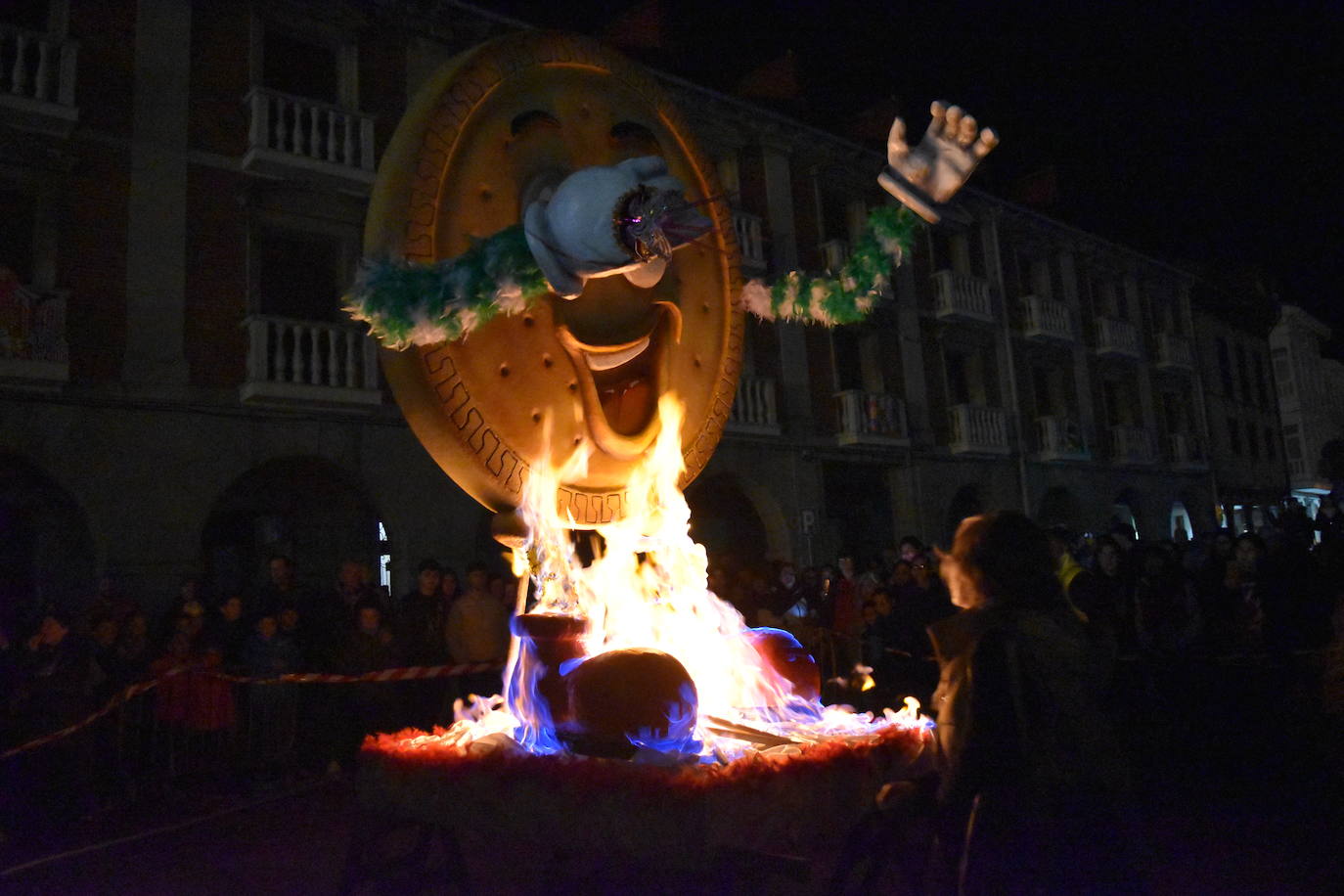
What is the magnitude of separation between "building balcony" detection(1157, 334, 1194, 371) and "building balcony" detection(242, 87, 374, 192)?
20.0 metres

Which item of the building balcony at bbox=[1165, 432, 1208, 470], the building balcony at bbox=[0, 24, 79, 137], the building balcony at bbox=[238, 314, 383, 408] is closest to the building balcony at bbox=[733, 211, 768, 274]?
the building balcony at bbox=[238, 314, 383, 408]

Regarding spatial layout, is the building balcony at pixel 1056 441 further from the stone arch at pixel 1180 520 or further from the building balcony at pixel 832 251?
the building balcony at pixel 832 251

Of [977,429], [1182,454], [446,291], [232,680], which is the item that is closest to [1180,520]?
[1182,454]

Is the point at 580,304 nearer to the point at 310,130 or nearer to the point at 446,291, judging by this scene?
the point at 446,291

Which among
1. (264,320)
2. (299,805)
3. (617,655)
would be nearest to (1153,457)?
(264,320)

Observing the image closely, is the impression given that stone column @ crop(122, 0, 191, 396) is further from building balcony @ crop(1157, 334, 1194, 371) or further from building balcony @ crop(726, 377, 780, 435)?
building balcony @ crop(1157, 334, 1194, 371)

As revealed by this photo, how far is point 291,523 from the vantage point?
11688mm

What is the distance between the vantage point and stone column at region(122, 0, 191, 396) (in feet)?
33.7

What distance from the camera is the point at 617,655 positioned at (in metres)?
2.82

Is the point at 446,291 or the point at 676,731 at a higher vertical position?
the point at 446,291

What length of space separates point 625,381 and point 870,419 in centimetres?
1345

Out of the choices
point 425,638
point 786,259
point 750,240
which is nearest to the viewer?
point 425,638

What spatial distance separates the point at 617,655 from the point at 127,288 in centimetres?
962

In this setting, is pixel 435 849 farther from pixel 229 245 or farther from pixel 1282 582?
pixel 229 245
